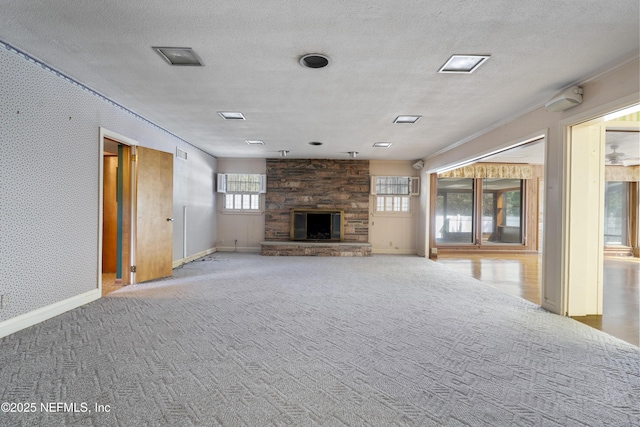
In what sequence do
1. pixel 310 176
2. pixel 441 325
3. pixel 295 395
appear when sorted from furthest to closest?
pixel 310 176
pixel 441 325
pixel 295 395

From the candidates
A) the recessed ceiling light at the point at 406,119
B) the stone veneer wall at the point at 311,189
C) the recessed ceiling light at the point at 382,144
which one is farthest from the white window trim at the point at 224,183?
the recessed ceiling light at the point at 406,119

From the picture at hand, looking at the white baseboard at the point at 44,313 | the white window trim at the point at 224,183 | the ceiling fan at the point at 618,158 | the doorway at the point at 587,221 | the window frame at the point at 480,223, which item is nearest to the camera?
the white baseboard at the point at 44,313

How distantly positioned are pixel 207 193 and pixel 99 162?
417 cm

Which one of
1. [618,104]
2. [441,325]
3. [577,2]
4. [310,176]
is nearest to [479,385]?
[441,325]

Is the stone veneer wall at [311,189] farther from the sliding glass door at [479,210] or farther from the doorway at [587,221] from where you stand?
the doorway at [587,221]

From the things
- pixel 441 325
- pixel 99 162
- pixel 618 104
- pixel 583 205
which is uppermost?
pixel 618 104

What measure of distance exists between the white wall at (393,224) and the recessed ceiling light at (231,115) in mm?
4723

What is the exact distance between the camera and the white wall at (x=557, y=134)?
301 centimetres

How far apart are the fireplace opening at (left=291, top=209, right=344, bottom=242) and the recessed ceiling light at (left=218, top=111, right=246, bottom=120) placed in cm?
397

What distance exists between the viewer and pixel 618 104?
3027mm

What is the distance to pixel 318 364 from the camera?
7.70 ft

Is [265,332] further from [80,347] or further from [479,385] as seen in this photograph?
[479,385]

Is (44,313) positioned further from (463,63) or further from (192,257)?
(463,63)

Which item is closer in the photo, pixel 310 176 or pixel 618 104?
pixel 618 104
